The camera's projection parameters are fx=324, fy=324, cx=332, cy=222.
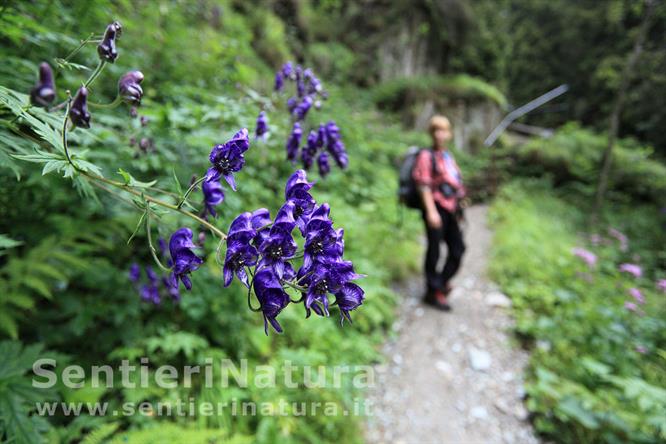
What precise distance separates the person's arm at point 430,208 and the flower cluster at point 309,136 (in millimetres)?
2374

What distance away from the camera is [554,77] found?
22438mm

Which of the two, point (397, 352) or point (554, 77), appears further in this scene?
point (554, 77)

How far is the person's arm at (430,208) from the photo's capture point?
4.34m

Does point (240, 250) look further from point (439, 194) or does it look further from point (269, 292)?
point (439, 194)

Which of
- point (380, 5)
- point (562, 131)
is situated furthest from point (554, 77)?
point (380, 5)

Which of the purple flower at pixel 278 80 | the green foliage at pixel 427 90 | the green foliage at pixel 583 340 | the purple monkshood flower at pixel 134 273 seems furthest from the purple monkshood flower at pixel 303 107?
the green foliage at pixel 427 90

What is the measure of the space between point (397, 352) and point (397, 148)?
682cm

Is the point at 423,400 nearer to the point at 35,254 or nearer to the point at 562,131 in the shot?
the point at 35,254

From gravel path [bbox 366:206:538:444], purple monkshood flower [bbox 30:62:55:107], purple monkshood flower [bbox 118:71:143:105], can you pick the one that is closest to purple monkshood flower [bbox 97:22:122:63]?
purple monkshood flower [bbox 118:71:143:105]

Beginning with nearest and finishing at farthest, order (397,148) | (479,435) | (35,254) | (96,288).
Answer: (35,254) < (96,288) < (479,435) < (397,148)

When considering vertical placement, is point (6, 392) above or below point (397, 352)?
above

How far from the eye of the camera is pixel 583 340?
13.4ft

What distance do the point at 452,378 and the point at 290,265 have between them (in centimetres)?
369

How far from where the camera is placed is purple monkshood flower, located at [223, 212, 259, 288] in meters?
1.00
